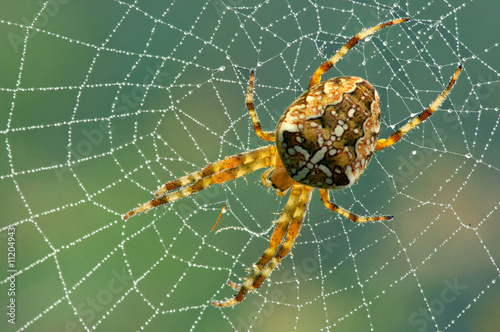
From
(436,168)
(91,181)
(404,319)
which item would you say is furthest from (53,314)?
(436,168)

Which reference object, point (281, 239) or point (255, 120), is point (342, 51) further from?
point (281, 239)

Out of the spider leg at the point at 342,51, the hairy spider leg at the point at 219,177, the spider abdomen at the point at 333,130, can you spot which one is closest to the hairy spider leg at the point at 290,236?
the hairy spider leg at the point at 219,177

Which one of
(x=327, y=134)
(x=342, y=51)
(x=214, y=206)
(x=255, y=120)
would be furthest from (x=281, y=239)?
(x=214, y=206)

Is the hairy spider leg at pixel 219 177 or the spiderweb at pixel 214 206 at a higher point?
the hairy spider leg at pixel 219 177

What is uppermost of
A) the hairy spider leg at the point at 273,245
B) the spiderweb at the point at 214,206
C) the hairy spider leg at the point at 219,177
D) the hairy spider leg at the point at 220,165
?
the hairy spider leg at the point at 220,165

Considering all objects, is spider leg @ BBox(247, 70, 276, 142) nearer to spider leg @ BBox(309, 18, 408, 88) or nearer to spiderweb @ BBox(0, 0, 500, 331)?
spider leg @ BBox(309, 18, 408, 88)

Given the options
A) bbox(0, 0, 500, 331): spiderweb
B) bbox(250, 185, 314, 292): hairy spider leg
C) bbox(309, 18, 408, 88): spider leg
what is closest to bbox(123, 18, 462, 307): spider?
bbox(309, 18, 408, 88): spider leg

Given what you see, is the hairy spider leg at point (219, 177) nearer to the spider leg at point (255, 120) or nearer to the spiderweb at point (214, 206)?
the spider leg at point (255, 120)
